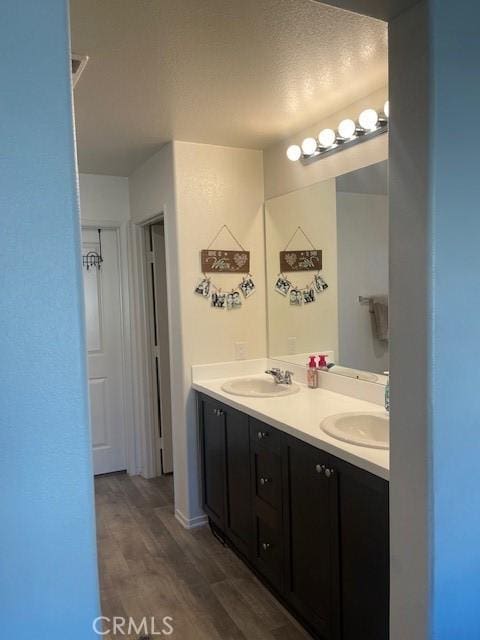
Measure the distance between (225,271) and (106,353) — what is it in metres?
1.48

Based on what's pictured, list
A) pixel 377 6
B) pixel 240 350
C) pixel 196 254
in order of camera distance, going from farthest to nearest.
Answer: pixel 240 350
pixel 196 254
pixel 377 6

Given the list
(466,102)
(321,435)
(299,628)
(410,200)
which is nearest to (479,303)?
(410,200)

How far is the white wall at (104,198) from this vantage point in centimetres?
389

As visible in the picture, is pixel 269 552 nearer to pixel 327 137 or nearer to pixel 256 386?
pixel 256 386

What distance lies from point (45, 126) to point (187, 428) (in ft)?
8.59

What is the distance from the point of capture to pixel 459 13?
3.96 feet

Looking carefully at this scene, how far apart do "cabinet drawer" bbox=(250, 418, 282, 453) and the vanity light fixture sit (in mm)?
1488

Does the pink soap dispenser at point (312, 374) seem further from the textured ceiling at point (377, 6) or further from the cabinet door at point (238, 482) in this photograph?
the textured ceiling at point (377, 6)

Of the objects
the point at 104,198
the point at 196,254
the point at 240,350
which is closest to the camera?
the point at 196,254

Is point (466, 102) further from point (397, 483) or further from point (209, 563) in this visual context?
point (209, 563)

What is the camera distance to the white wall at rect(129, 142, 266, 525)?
10.2 ft

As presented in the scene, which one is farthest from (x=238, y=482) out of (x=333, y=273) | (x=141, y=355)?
(x=141, y=355)

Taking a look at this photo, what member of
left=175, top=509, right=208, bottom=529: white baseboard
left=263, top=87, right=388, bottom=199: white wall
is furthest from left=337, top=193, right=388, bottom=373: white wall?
left=175, top=509, right=208, bottom=529: white baseboard

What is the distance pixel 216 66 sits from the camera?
79.2 inches
